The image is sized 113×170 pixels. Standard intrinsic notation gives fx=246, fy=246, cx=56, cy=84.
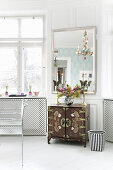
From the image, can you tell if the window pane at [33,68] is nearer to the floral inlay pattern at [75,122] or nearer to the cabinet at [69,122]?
the cabinet at [69,122]

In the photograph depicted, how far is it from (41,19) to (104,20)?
1.47 metres

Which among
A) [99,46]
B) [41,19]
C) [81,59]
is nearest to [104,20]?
[99,46]

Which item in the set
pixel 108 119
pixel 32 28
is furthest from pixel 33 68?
pixel 108 119

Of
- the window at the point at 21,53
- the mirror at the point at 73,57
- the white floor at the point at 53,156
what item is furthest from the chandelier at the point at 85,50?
the white floor at the point at 53,156

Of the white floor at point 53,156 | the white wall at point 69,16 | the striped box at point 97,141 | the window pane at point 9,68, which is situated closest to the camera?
the white floor at point 53,156

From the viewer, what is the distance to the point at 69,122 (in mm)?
4516

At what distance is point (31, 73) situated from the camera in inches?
224

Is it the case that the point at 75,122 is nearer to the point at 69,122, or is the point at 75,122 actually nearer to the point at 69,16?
the point at 69,122

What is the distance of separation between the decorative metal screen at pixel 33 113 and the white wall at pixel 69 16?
31cm

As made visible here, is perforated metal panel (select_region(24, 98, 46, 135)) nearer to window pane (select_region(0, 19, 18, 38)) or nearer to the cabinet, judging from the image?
the cabinet

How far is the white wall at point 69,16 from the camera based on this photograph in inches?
194

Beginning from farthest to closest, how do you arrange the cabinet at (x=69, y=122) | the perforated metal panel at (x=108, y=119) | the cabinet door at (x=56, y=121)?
the perforated metal panel at (x=108, y=119) < the cabinet door at (x=56, y=121) < the cabinet at (x=69, y=122)

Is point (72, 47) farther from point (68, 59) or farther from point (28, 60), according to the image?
point (28, 60)

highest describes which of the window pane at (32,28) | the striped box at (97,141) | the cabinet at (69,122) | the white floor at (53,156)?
the window pane at (32,28)
